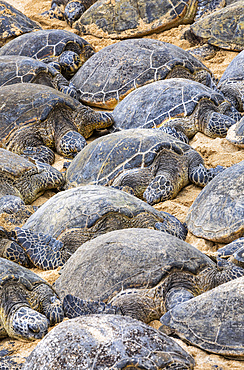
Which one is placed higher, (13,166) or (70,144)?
(13,166)

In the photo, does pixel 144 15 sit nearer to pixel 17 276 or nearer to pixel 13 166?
pixel 13 166

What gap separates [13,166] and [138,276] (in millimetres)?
3036

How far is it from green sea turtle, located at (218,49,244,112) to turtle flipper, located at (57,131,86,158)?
7.57 ft

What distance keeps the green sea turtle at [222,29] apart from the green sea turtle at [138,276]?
6.58 metres

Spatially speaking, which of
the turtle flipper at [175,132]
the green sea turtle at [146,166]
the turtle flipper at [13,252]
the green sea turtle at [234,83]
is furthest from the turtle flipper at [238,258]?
the green sea turtle at [234,83]

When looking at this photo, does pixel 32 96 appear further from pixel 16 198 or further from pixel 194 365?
pixel 194 365

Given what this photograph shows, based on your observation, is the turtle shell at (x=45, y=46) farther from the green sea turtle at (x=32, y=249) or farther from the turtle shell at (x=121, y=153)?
the green sea turtle at (x=32, y=249)

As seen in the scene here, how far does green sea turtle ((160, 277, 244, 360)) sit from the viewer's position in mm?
2697

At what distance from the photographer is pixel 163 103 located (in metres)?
6.99

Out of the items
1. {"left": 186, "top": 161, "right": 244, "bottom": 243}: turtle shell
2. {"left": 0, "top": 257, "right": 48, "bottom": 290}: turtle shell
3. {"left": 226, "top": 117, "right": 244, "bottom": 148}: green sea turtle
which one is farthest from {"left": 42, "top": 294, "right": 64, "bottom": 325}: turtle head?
{"left": 226, "top": 117, "right": 244, "bottom": 148}: green sea turtle

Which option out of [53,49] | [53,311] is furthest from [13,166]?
[53,49]

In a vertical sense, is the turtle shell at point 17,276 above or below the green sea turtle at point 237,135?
above

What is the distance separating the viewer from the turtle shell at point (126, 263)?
3.39 meters

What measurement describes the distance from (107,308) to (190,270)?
66cm
